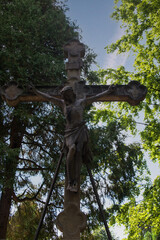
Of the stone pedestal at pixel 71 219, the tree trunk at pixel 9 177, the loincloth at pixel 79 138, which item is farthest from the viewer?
the tree trunk at pixel 9 177

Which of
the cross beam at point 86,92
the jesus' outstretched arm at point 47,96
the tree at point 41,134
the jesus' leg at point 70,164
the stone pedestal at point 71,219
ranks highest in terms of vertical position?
the tree at point 41,134

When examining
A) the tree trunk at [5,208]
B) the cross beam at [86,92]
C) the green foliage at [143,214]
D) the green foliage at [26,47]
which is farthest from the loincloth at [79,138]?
the green foliage at [143,214]

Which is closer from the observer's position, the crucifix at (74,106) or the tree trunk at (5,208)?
the crucifix at (74,106)

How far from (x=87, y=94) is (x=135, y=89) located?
3.03 feet

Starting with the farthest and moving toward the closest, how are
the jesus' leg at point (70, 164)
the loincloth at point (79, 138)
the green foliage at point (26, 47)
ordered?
1. the green foliage at point (26, 47)
2. the loincloth at point (79, 138)
3. the jesus' leg at point (70, 164)

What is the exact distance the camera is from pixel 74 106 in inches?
163

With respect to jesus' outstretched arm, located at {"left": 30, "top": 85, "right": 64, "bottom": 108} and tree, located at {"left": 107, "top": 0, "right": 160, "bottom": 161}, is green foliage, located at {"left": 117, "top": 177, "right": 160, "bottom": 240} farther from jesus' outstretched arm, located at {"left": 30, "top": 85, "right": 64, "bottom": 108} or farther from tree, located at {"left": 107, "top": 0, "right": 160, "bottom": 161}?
jesus' outstretched arm, located at {"left": 30, "top": 85, "right": 64, "bottom": 108}

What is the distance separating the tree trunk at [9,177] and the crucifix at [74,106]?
13.4ft

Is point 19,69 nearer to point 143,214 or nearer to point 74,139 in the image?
point 74,139

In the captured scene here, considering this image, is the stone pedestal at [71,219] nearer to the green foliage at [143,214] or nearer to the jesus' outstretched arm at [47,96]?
the jesus' outstretched arm at [47,96]

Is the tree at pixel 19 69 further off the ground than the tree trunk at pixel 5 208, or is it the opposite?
the tree at pixel 19 69

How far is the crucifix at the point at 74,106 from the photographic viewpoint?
3570 millimetres

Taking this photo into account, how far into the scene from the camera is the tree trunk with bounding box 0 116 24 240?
8.25 meters

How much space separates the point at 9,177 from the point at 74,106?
202 inches
